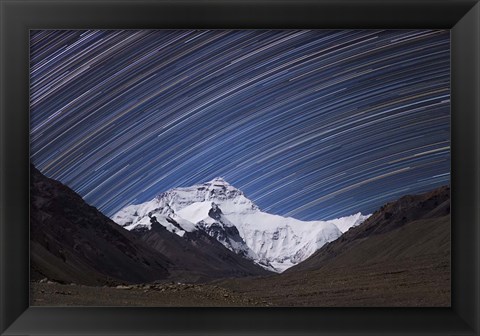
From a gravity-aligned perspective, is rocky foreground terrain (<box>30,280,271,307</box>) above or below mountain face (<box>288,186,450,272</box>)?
below

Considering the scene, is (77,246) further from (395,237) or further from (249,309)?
(395,237)

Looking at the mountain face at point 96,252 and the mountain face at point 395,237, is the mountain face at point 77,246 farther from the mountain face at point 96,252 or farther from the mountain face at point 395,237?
the mountain face at point 395,237

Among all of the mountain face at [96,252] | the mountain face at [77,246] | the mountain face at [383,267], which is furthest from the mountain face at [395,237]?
the mountain face at [77,246]

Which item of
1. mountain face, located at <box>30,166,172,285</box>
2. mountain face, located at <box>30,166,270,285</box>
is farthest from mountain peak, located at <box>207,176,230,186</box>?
mountain face, located at <box>30,166,172,285</box>

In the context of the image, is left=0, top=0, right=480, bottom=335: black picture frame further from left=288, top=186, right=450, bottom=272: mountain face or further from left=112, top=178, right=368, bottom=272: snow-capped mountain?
left=112, top=178, right=368, bottom=272: snow-capped mountain

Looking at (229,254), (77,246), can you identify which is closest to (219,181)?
(229,254)
